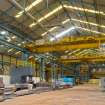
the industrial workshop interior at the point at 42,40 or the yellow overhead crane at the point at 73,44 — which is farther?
the yellow overhead crane at the point at 73,44

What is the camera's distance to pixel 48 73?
32969 millimetres

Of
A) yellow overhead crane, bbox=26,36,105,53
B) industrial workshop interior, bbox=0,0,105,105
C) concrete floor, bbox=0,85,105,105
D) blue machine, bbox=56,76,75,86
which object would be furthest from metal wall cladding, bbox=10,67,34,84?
blue machine, bbox=56,76,75,86

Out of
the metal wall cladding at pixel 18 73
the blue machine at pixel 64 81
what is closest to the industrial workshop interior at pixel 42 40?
the metal wall cladding at pixel 18 73

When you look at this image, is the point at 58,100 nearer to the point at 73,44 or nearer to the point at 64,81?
the point at 73,44

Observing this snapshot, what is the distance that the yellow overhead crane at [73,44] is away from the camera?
54.1 ft

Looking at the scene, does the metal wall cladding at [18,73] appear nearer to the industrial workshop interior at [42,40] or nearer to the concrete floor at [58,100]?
the industrial workshop interior at [42,40]

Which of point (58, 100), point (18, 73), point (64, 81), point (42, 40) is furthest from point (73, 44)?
point (64, 81)

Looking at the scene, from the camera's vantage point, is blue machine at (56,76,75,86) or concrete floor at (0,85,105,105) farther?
blue machine at (56,76,75,86)

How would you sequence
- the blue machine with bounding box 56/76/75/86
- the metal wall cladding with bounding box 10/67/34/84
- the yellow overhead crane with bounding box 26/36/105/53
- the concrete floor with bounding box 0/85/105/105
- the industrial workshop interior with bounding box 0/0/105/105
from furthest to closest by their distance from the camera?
the blue machine with bounding box 56/76/75/86 < the metal wall cladding with bounding box 10/67/34/84 < the yellow overhead crane with bounding box 26/36/105/53 < the industrial workshop interior with bounding box 0/0/105/105 < the concrete floor with bounding box 0/85/105/105

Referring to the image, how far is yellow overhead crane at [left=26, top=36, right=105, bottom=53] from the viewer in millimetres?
16500

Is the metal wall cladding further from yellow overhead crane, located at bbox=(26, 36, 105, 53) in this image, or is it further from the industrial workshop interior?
yellow overhead crane, located at bbox=(26, 36, 105, 53)

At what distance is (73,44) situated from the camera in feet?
56.8

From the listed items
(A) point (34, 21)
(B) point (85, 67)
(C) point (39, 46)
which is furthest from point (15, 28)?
(B) point (85, 67)

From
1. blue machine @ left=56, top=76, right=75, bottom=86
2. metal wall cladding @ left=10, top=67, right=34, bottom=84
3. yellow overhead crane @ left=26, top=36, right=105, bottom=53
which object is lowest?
blue machine @ left=56, top=76, right=75, bottom=86
